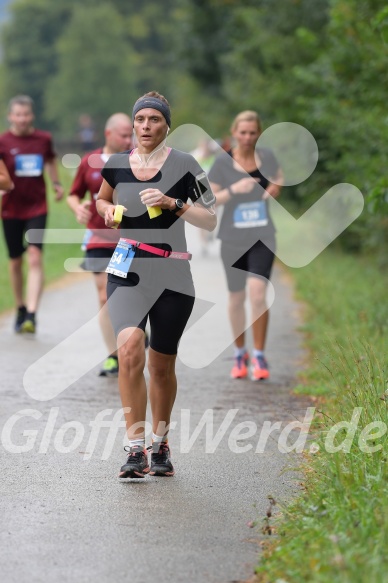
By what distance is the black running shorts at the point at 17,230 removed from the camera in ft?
41.1

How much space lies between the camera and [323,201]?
2012 cm

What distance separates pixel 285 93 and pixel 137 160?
1766cm

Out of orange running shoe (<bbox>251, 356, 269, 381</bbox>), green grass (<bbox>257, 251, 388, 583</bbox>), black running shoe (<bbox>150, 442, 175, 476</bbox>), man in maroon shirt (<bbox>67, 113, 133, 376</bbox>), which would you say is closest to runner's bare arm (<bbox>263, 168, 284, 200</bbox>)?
man in maroon shirt (<bbox>67, 113, 133, 376</bbox>)

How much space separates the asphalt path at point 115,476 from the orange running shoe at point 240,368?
0.14m

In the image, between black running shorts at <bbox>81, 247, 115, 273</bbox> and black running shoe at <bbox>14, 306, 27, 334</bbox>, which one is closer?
black running shorts at <bbox>81, 247, 115, 273</bbox>

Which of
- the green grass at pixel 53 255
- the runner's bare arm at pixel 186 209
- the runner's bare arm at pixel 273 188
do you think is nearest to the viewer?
the runner's bare arm at pixel 186 209

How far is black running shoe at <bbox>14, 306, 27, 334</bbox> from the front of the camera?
1242 cm

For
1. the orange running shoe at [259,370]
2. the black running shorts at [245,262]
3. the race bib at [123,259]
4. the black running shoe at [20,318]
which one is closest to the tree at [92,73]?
the black running shoe at [20,318]

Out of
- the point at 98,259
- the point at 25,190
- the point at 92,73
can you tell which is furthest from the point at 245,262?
the point at 92,73

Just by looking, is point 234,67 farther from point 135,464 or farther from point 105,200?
point 135,464

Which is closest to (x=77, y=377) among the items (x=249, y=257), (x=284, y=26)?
(x=249, y=257)

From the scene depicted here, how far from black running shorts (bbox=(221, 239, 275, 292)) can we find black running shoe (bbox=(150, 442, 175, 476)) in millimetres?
3420

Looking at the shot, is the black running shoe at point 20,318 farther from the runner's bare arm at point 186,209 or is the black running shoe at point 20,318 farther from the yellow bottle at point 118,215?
the yellow bottle at point 118,215

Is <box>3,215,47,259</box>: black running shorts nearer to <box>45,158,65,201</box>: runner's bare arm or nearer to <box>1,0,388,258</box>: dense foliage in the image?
<box>45,158,65,201</box>: runner's bare arm
